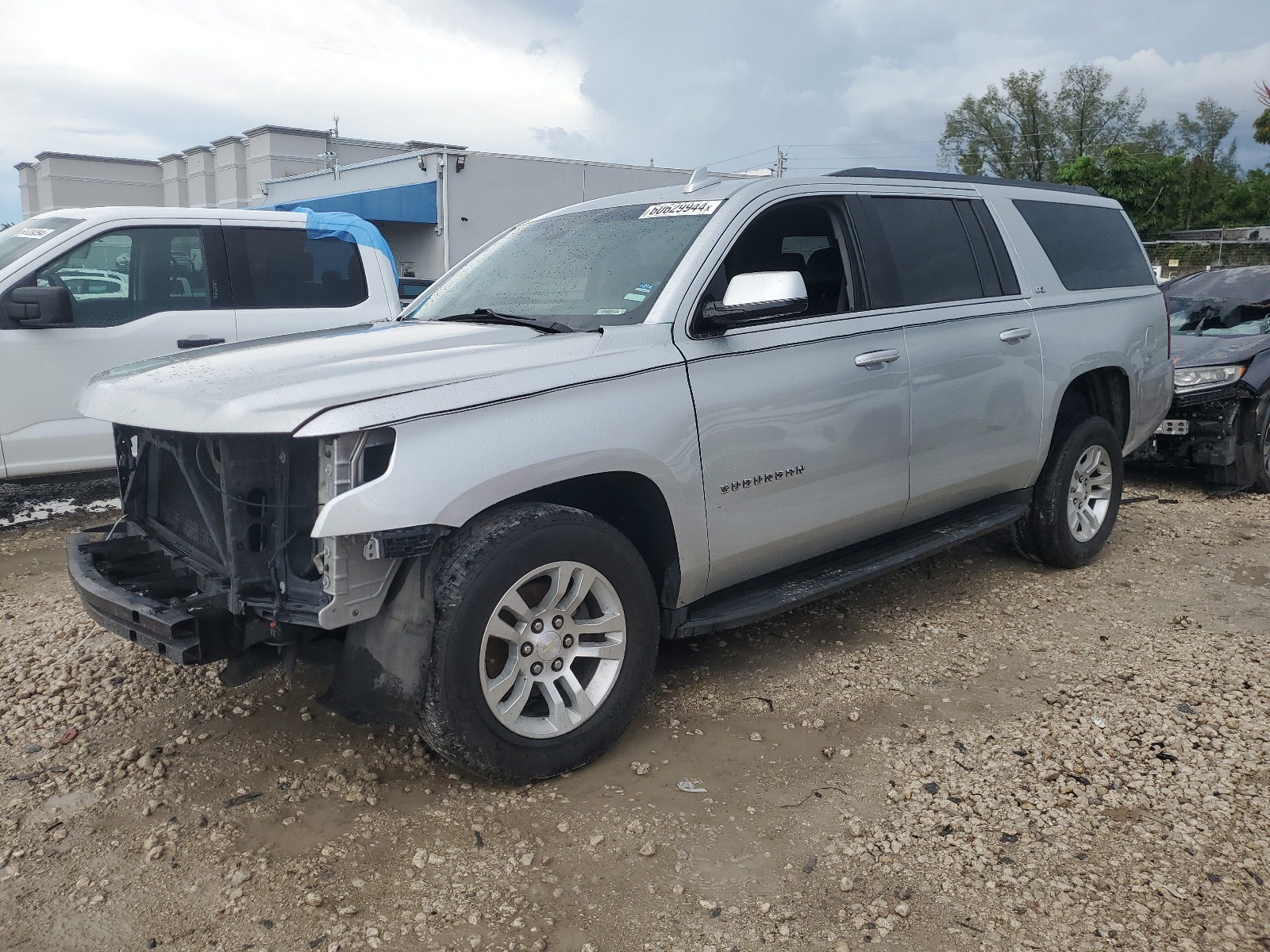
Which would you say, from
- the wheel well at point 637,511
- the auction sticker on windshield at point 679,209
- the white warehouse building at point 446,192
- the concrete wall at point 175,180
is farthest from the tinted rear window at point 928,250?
the concrete wall at point 175,180

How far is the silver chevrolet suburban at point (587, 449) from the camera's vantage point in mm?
2850

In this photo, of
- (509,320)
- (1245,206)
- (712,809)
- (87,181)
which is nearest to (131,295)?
(509,320)

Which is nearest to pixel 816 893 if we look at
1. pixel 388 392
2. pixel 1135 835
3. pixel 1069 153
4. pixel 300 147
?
pixel 1135 835

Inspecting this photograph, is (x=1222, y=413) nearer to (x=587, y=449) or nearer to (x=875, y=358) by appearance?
(x=875, y=358)

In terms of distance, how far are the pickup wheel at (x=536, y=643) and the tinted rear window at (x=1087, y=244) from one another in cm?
318

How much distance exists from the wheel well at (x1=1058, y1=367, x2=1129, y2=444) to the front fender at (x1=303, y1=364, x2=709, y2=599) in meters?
2.86

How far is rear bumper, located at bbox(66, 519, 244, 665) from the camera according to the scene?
2.86 m

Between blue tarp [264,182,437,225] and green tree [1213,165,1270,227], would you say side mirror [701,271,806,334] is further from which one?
→ green tree [1213,165,1270,227]

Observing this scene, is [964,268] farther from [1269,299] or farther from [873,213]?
[1269,299]

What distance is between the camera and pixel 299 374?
297 cm

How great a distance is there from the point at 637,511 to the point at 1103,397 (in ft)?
11.0

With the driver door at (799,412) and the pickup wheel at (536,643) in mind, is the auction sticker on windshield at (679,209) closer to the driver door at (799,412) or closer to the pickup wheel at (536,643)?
the driver door at (799,412)

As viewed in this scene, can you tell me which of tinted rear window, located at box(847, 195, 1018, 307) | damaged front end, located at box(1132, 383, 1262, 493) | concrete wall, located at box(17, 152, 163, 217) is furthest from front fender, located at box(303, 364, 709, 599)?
concrete wall, located at box(17, 152, 163, 217)

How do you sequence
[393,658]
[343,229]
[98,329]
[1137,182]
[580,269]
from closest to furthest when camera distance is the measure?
[393,658], [580,269], [98,329], [343,229], [1137,182]
